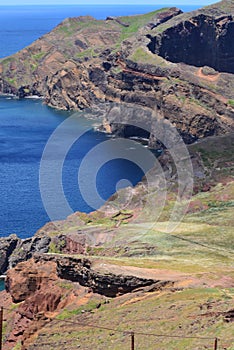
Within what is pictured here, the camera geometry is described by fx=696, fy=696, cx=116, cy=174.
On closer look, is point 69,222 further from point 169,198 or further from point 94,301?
point 94,301

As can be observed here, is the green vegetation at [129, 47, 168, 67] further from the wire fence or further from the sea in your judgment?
the wire fence

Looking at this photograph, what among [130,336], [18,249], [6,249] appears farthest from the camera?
[6,249]

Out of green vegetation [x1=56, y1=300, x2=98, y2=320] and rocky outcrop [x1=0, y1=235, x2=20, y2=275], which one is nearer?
green vegetation [x1=56, y1=300, x2=98, y2=320]

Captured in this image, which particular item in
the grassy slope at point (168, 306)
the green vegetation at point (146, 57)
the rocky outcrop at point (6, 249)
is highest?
the green vegetation at point (146, 57)

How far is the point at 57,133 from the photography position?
176750 mm

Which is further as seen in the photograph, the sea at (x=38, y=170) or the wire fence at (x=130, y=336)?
the sea at (x=38, y=170)

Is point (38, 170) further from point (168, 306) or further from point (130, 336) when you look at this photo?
point (130, 336)

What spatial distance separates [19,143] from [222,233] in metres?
103

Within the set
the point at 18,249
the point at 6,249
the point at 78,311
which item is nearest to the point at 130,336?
the point at 78,311

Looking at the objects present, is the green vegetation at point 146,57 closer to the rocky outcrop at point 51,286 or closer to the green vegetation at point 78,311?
the rocky outcrop at point 51,286

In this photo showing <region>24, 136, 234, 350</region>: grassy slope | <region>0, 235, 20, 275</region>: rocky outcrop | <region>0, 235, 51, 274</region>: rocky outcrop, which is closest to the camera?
<region>24, 136, 234, 350</region>: grassy slope

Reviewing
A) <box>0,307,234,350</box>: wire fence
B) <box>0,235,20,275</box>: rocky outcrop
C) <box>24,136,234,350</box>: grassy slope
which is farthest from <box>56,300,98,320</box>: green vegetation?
<box>0,235,20,275</box>: rocky outcrop

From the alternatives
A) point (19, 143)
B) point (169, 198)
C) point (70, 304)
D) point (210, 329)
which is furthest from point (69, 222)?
point (19, 143)

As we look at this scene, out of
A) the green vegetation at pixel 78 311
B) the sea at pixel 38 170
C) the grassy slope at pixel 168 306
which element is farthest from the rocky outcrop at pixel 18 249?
the green vegetation at pixel 78 311
